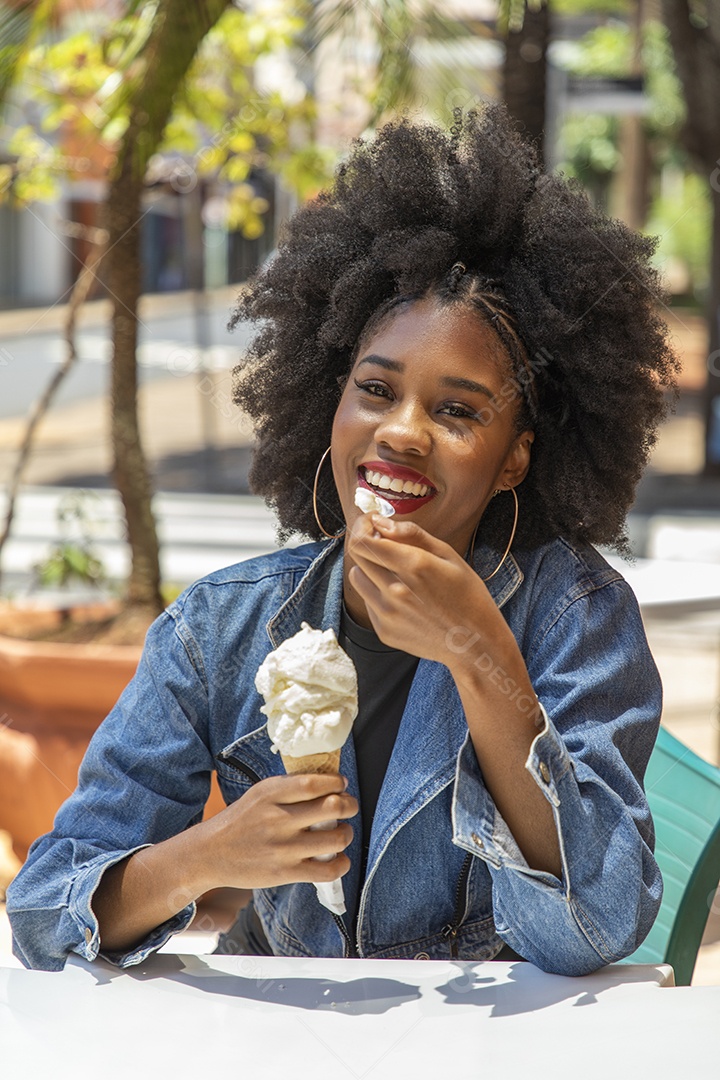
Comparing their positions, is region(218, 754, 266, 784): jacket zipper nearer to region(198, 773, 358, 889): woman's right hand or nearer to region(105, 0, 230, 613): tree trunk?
region(198, 773, 358, 889): woman's right hand

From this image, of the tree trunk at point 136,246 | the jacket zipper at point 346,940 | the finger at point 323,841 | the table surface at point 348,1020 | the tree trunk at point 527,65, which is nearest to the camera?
the table surface at point 348,1020

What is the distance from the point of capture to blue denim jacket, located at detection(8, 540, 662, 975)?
5.31 ft

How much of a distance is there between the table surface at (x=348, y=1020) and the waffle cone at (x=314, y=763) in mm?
277

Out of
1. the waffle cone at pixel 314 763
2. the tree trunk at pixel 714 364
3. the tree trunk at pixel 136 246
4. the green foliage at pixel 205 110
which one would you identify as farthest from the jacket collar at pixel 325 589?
the tree trunk at pixel 714 364

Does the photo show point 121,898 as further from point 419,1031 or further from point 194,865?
point 419,1031

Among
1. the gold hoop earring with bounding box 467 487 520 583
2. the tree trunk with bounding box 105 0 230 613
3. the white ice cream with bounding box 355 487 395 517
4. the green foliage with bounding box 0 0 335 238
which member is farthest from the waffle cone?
the green foliage with bounding box 0 0 335 238

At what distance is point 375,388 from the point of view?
1851mm

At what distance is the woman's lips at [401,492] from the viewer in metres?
1.77

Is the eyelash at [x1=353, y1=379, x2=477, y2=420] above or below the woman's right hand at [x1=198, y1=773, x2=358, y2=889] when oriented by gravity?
above

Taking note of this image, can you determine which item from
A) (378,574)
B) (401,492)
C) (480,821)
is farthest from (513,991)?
(401,492)

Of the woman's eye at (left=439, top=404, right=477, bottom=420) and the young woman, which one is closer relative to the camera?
Result: the young woman

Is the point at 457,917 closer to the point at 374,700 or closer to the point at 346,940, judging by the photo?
the point at 346,940

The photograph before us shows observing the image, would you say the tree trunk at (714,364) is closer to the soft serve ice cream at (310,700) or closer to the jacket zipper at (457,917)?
the jacket zipper at (457,917)

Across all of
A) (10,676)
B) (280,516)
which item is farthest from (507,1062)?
(10,676)
